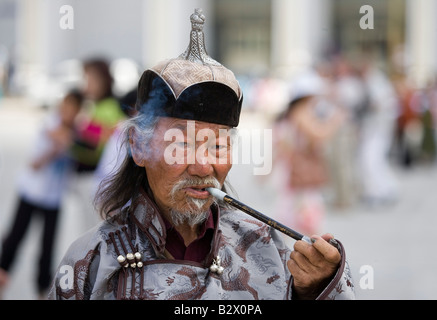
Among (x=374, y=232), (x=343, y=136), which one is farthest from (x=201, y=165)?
(x=343, y=136)

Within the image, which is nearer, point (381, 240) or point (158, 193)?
point (158, 193)

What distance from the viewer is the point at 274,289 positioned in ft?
5.87

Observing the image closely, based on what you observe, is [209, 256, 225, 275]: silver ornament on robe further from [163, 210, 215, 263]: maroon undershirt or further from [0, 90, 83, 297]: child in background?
[0, 90, 83, 297]: child in background

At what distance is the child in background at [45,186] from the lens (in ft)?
15.9

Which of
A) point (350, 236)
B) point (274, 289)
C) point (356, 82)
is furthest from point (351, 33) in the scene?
point (274, 289)

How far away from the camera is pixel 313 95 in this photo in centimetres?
645

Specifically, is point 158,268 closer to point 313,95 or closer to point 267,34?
point 313,95

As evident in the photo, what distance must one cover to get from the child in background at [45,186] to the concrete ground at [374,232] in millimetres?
133

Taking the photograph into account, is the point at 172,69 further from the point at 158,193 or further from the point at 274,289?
the point at 274,289

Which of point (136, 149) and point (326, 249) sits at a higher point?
point (136, 149)

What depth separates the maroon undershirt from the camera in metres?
1.79

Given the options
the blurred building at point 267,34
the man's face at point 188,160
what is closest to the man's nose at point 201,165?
the man's face at point 188,160

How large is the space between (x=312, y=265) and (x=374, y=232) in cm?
611
